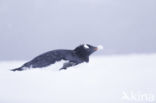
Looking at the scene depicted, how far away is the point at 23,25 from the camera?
1036 millimetres

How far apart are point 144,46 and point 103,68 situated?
24 centimetres

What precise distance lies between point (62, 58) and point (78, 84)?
12cm

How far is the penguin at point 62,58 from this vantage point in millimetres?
804

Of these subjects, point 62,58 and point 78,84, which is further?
point 62,58

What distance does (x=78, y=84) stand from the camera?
0.72 meters

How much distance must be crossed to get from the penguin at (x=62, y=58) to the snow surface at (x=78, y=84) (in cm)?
2

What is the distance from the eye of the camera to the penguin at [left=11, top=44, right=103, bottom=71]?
80cm

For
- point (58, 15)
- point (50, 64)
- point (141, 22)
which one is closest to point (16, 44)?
point (58, 15)

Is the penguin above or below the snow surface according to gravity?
above

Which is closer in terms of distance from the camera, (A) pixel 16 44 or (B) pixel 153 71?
(B) pixel 153 71

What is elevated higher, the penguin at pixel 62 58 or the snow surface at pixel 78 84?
the penguin at pixel 62 58

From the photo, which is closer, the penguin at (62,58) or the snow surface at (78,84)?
the snow surface at (78,84)

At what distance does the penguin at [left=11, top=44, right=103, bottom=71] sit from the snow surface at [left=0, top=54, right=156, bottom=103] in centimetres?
2

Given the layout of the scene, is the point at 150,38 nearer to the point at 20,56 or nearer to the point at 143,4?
the point at 143,4
